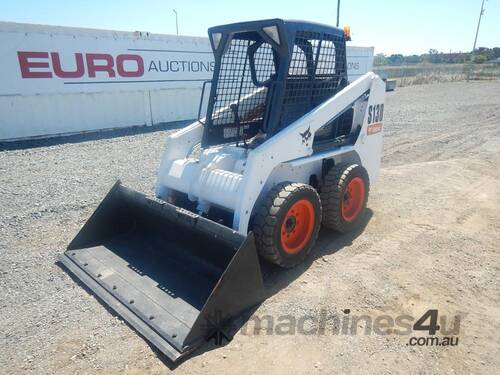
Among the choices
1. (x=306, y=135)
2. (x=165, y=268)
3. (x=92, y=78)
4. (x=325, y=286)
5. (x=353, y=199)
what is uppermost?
(x=92, y=78)

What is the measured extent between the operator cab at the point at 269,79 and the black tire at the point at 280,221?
687 millimetres

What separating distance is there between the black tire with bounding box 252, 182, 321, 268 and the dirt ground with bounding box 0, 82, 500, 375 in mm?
231

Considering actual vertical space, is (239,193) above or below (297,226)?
above

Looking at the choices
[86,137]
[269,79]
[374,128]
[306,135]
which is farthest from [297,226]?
[86,137]

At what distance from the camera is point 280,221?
3.16m

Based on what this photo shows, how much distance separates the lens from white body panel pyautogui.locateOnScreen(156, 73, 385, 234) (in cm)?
322

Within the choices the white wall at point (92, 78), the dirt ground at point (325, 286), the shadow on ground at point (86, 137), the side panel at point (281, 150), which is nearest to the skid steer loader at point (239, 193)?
the side panel at point (281, 150)

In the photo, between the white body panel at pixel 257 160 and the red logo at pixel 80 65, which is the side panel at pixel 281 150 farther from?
the red logo at pixel 80 65

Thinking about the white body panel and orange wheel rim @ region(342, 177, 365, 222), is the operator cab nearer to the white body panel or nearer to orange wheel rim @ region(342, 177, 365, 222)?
the white body panel

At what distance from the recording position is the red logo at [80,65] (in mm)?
8969

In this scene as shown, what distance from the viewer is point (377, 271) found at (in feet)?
11.6

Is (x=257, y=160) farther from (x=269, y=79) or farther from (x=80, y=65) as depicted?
(x=80, y=65)

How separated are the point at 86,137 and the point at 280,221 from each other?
814 cm

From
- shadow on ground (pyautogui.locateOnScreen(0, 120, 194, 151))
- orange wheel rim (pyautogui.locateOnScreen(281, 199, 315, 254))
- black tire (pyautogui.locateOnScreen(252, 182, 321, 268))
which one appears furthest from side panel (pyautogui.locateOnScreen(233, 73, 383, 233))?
shadow on ground (pyautogui.locateOnScreen(0, 120, 194, 151))
